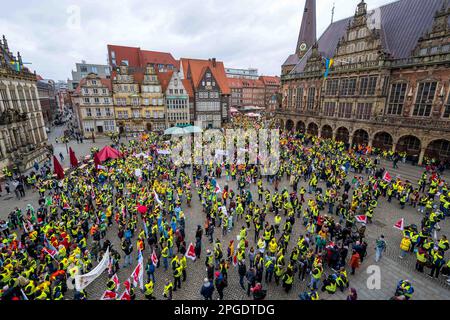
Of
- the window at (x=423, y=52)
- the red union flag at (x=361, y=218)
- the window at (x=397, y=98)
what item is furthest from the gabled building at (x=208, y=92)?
the red union flag at (x=361, y=218)

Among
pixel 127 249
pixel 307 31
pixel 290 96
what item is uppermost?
pixel 307 31

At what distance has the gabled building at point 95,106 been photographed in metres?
44.9

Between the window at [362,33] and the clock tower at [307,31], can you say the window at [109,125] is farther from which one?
the window at [362,33]

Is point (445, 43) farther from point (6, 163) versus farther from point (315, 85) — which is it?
point (6, 163)

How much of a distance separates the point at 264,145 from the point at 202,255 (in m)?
22.7

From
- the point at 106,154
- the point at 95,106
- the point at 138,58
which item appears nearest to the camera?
the point at 106,154

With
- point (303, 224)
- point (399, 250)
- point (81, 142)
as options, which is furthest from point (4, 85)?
point (399, 250)

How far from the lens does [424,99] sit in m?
27.9

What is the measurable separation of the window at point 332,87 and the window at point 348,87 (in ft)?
3.85

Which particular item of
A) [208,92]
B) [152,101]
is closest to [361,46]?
[208,92]

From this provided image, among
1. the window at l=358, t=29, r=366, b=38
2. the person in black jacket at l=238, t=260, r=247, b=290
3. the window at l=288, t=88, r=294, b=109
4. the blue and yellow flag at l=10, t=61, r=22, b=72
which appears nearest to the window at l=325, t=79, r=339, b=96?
the window at l=358, t=29, r=366, b=38

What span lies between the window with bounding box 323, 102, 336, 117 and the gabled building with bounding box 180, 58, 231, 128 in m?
25.8

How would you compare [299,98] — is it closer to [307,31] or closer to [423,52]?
[307,31]

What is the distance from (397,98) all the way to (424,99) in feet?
10.1
